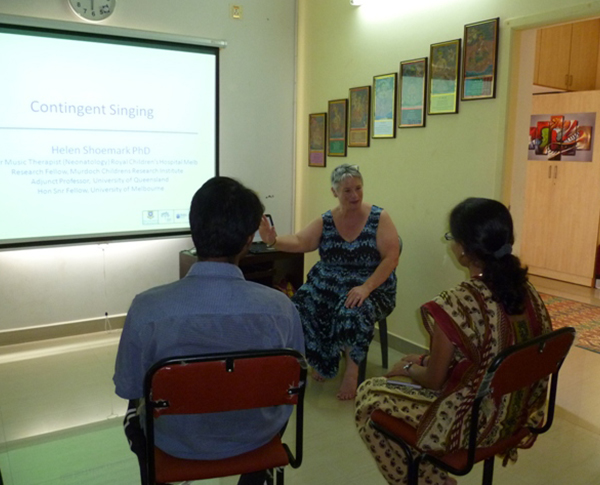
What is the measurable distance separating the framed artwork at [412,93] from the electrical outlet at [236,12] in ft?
4.71

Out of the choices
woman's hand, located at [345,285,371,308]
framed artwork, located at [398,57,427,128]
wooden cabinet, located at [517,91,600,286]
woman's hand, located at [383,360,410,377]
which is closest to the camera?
woman's hand, located at [383,360,410,377]

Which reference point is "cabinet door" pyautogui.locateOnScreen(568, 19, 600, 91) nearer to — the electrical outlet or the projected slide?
the electrical outlet

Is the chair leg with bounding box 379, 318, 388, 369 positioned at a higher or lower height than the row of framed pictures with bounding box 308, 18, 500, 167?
lower

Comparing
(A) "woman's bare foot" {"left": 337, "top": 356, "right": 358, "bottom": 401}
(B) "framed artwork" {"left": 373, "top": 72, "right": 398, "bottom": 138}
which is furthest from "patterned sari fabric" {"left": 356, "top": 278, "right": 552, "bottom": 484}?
(B) "framed artwork" {"left": 373, "top": 72, "right": 398, "bottom": 138}

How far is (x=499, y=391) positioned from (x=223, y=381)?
2.38 feet

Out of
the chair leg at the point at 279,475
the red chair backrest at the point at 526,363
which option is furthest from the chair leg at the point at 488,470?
the chair leg at the point at 279,475

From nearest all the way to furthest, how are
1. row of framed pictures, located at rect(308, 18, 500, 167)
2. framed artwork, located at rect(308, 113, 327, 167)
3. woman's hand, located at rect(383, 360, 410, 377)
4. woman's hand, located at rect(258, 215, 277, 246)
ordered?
1. woman's hand, located at rect(383, 360, 410, 377)
2. woman's hand, located at rect(258, 215, 277, 246)
3. row of framed pictures, located at rect(308, 18, 500, 167)
4. framed artwork, located at rect(308, 113, 327, 167)

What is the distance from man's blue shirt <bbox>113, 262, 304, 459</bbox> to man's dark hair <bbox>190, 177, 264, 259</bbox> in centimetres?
5

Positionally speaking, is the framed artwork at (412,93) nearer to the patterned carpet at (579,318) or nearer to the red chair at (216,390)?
the patterned carpet at (579,318)

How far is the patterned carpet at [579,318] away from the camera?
3891 mm

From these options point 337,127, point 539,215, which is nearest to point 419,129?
point 337,127

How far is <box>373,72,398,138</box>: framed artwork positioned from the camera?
143 inches

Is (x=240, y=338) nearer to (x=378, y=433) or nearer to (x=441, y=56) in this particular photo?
(x=378, y=433)

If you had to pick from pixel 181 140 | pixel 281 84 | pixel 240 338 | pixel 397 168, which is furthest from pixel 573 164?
pixel 240 338
